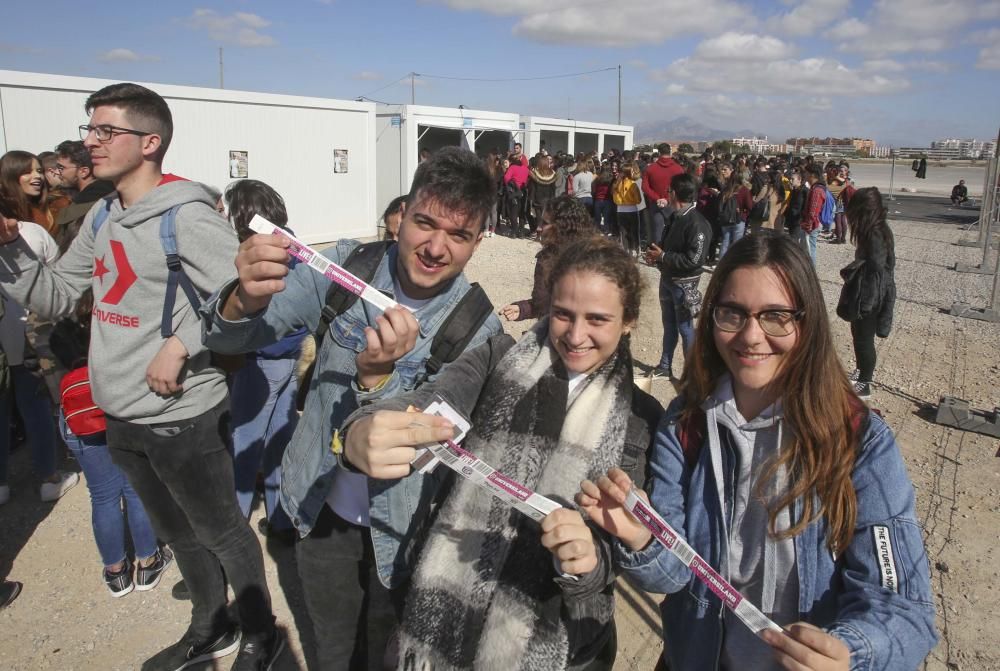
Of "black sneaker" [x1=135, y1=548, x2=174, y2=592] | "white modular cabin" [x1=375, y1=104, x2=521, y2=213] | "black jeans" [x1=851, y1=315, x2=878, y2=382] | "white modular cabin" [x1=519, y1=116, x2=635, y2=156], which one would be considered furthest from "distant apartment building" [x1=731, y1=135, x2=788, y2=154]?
"black sneaker" [x1=135, y1=548, x2=174, y2=592]

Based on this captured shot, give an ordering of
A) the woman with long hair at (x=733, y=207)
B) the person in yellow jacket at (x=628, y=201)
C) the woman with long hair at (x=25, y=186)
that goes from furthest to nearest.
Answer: the person in yellow jacket at (x=628, y=201) → the woman with long hair at (x=733, y=207) → the woman with long hair at (x=25, y=186)

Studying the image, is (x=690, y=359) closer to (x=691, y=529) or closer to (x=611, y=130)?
(x=691, y=529)

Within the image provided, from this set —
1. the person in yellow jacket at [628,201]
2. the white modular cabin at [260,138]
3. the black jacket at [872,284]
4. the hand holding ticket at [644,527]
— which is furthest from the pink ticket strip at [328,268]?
the person in yellow jacket at [628,201]

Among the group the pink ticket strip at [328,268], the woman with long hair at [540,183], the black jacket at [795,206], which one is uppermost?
the woman with long hair at [540,183]

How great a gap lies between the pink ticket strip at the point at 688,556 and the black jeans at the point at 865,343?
5.57 m

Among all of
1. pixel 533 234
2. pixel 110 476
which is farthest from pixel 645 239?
pixel 110 476

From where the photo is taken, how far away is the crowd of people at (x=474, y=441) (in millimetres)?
1472

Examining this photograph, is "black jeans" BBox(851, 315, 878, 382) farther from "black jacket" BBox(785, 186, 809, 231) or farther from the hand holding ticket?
"black jacket" BBox(785, 186, 809, 231)

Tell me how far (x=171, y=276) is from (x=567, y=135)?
1125 inches

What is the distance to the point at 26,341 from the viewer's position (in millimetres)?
4340

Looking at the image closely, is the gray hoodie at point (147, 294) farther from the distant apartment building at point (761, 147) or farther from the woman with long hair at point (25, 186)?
the distant apartment building at point (761, 147)

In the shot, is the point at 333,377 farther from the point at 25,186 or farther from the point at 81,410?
the point at 25,186

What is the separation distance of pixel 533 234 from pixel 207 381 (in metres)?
14.1

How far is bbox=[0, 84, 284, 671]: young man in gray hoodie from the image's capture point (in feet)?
8.09
